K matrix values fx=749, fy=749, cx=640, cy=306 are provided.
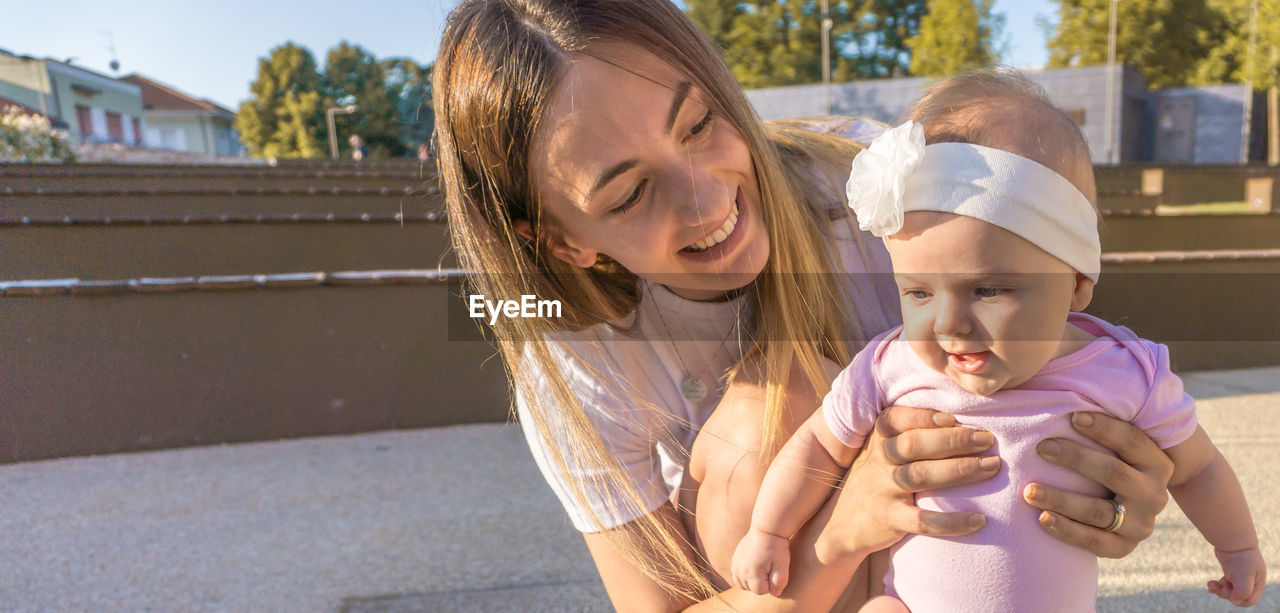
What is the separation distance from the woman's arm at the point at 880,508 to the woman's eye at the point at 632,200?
540 mm

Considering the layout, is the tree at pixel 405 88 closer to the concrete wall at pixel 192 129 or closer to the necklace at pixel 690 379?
the concrete wall at pixel 192 129

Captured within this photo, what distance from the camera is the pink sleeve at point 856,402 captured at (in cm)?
119

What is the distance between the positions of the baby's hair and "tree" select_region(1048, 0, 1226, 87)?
2758cm

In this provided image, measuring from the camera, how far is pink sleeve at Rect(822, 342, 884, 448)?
1189mm

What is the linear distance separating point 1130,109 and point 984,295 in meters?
26.9

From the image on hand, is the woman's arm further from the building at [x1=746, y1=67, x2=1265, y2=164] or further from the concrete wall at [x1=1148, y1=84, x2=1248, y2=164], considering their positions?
the concrete wall at [x1=1148, y1=84, x2=1248, y2=164]

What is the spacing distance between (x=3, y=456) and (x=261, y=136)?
42057 millimetres

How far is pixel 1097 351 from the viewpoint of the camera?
3.54 feet

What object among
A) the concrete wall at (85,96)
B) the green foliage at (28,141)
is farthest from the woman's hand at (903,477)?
the concrete wall at (85,96)

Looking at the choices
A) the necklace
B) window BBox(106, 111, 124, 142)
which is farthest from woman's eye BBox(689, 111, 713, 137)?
window BBox(106, 111, 124, 142)

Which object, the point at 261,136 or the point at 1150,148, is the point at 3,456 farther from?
the point at 261,136

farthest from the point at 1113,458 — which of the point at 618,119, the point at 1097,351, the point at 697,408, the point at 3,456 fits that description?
the point at 3,456

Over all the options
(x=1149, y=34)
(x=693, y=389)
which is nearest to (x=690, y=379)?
(x=693, y=389)
